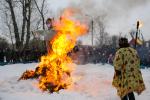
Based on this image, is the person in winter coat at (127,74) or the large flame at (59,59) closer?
the person in winter coat at (127,74)

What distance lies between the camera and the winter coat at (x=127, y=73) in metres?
9.77

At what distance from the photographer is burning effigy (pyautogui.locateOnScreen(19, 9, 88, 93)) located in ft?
45.5

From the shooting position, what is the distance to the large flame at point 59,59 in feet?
45.5

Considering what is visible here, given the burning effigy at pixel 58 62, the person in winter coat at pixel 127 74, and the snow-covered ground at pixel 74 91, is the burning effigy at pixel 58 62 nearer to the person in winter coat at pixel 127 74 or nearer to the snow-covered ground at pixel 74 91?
the snow-covered ground at pixel 74 91

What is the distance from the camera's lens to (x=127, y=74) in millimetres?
9805

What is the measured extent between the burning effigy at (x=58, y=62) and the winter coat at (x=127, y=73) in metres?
3.75

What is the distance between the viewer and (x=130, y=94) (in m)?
9.73

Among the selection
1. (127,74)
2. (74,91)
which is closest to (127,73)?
(127,74)

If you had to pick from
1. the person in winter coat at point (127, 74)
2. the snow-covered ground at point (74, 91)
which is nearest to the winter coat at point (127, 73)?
the person in winter coat at point (127, 74)

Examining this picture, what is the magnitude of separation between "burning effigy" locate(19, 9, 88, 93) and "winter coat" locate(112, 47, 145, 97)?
3.75 meters

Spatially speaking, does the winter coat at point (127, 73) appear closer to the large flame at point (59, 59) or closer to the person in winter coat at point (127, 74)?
the person in winter coat at point (127, 74)

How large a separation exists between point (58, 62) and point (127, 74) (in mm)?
5195

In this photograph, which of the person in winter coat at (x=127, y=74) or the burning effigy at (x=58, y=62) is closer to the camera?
the person in winter coat at (x=127, y=74)

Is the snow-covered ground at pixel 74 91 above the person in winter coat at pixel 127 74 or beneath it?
beneath
